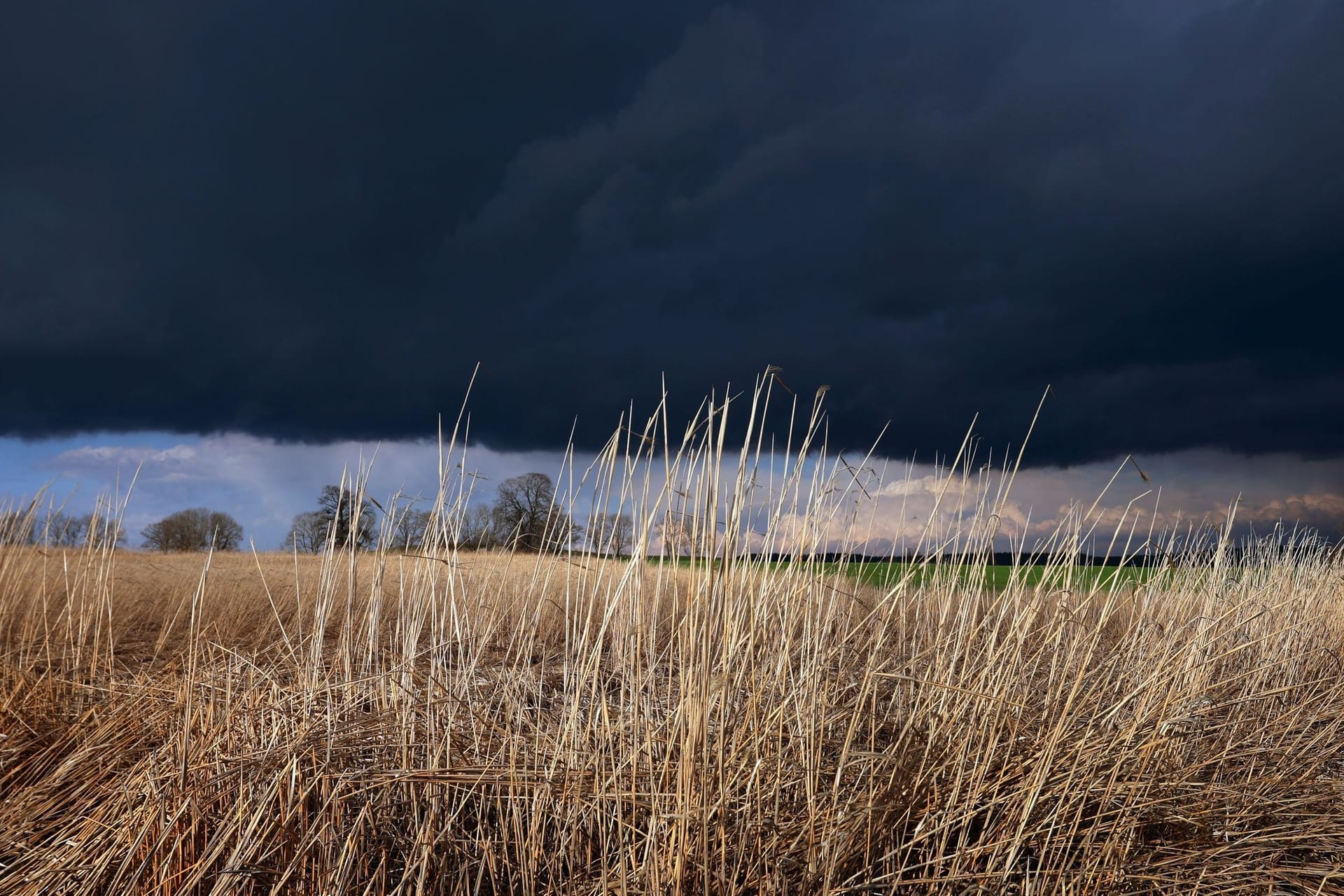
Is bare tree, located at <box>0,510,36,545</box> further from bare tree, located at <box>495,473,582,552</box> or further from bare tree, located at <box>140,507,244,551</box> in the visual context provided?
bare tree, located at <box>140,507,244,551</box>

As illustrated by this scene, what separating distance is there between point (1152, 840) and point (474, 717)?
2.41m

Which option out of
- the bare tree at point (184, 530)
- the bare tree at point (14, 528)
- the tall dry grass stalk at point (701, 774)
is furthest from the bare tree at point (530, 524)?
the bare tree at point (184, 530)

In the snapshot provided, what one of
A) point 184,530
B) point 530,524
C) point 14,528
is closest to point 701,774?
point 530,524

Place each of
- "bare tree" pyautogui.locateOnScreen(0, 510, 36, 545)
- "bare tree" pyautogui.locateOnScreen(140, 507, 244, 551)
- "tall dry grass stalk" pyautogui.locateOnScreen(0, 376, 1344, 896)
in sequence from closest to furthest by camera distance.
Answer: "tall dry grass stalk" pyautogui.locateOnScreen(0, 376, 1344, 896), "bare tree" pyautogui.locateOnScreen(0, 510, 36, 545), "bare tree" pyautogui.locateOnScreen(140, 507, 244, 551)

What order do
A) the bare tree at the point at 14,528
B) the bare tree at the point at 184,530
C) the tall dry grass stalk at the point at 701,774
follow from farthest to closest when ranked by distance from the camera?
the bare tree at the point at 184,530 < the bare tree at the point at 14,528 < the tall dry grass stalk at the point at 701,774

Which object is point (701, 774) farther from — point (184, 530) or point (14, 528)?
point (184, 530)

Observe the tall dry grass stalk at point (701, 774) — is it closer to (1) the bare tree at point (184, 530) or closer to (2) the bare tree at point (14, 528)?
(2) the bare tree at point (14, 528)

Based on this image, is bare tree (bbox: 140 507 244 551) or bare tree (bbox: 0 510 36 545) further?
bare tree (bbox: 140 507 244 551)

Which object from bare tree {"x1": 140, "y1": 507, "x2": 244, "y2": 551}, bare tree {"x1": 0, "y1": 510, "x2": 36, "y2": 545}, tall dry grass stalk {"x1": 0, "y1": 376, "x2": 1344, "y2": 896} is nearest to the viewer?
tall dry grass stalk {"x1": 0, "y1": 376, "x2": 1344, "y2": 896}

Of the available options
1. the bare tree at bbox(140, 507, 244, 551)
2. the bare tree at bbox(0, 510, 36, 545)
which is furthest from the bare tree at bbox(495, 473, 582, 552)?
the bare tree at bbox(140, 507, 244, 551)

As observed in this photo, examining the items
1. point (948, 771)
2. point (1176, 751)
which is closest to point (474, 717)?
point (948, 771)

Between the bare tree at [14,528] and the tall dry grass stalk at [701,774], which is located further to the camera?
the bare tree at [14,528]

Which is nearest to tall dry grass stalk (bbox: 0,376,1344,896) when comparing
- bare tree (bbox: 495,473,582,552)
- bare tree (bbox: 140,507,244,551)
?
bare tree (bbox: 495,473,582,552)

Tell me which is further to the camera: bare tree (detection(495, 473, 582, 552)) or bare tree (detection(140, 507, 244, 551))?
bare tree (detection(140, 507, 244, 551))
